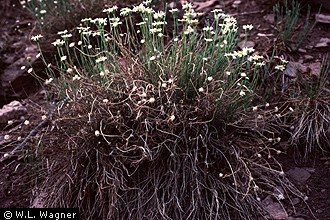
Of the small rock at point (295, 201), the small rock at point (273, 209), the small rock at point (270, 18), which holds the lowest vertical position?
the small rock at point (295, 201)

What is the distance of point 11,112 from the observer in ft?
13.0

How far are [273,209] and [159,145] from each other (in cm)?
87

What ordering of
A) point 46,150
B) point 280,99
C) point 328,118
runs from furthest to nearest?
point 280,99 < point 328,118 < point 46,150

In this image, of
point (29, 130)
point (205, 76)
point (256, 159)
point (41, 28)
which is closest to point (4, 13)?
point (41, 28)

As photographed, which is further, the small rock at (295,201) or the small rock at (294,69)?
the small rock at (294,69)

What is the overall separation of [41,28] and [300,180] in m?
2.86

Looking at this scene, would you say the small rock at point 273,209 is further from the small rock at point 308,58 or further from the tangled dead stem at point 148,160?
the small rock at point 308,58

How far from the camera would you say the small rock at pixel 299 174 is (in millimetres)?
3250

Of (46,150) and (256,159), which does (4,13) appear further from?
(256,159)

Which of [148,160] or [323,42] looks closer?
[148,160]

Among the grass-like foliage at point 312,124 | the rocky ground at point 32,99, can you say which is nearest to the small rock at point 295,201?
the rocky ground at point 32,99

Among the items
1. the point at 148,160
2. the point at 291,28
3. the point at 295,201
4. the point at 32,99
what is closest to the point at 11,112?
the point at 32,99

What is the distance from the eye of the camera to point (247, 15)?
481cm

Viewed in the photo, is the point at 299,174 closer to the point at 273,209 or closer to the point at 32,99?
the point at 273,209
